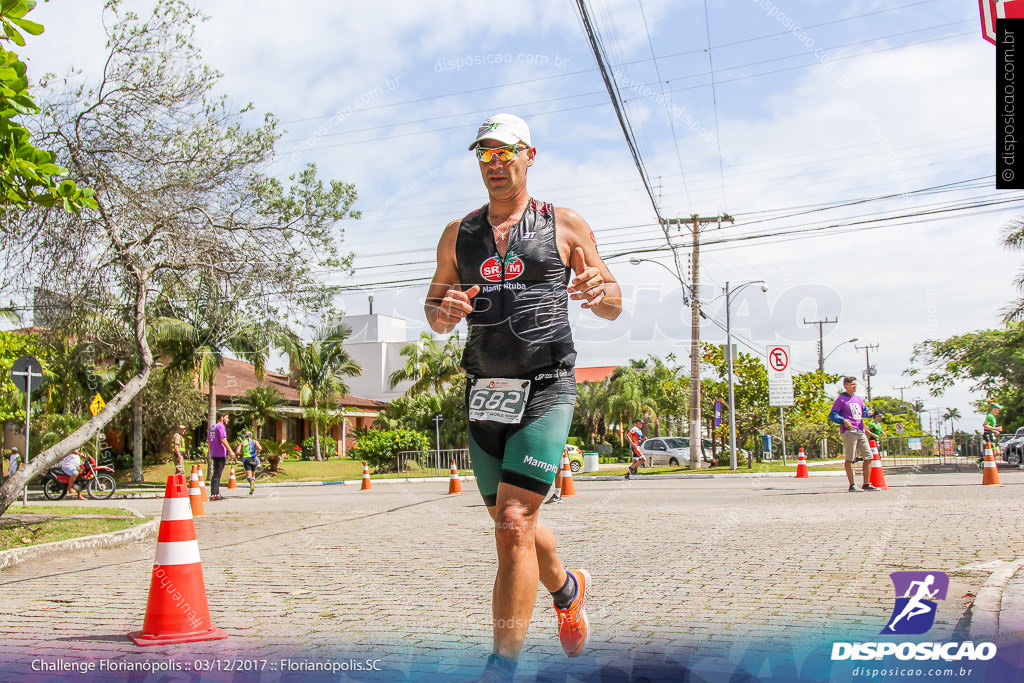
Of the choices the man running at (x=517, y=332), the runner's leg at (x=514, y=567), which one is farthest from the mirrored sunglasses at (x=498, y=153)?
the runner's leg at (x=514, y=567)

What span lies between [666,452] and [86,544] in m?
29.5

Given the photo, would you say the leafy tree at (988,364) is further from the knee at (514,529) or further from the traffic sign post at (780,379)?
the knee at (514,529)

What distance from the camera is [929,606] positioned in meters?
4.54

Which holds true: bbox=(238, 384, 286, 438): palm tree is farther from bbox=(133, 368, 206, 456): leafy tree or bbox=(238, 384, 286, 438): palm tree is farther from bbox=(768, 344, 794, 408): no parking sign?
bbox=(768, 344, 794, 408): no parking sign

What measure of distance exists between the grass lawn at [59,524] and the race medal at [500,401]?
711 centimetres

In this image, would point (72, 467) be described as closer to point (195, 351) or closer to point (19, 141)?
point (195, 351)

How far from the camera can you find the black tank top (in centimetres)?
326

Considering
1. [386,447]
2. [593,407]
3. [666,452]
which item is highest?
[593,407]

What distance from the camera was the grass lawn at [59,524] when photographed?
362 inches

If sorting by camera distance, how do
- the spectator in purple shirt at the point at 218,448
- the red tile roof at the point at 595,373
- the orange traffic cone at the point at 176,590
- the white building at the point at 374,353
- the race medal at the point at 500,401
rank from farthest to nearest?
the red tile roof at the point at 595,373, the white building at the point at 374,353, the spectator in purple shirt at the point at 218,448, the orange traffic cone at the point at 176,590, the race medal at the point at 500,401

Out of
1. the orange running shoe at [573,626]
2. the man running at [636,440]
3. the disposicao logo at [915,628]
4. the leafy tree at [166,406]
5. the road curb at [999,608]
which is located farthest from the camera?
the leafy tree at [166,406]

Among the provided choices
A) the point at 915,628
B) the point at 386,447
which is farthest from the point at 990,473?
the point at 386,447

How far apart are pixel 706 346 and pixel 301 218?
23.7m

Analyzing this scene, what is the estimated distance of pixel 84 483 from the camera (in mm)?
21734
